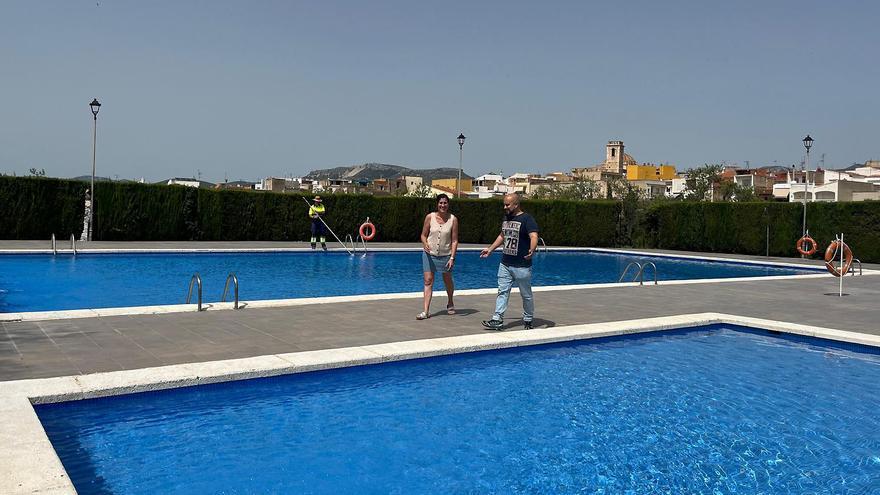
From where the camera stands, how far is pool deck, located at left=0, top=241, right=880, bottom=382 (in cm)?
655

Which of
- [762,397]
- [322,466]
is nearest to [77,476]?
[322,466]

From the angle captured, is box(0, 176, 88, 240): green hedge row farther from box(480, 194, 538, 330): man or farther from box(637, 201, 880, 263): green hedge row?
box(637, 201, 880, 263): green hedge row

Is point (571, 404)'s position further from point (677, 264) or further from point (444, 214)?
point (677, 264)

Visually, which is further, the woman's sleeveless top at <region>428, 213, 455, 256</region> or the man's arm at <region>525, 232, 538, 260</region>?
the woman's sleeveless top at <region>428, 213, 455, 256</region>

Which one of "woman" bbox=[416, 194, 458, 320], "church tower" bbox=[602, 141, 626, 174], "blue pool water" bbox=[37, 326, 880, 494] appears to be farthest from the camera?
"church tower" bbox=[602, 141, 626, 174]

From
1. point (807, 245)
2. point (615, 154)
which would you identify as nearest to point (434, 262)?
point (807, 245)

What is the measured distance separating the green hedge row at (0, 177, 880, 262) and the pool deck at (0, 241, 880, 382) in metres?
12.6

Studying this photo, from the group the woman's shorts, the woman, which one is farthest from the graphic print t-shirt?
the woman's shorts

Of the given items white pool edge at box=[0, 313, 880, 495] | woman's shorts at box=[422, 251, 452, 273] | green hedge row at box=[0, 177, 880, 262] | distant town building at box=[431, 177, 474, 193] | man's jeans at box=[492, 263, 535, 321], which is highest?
distant town building at box=[431, 177, 474, 193]

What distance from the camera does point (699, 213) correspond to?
28.8 metres

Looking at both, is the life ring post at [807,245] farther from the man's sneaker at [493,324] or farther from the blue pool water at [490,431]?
the man's sneaker at [493,324]

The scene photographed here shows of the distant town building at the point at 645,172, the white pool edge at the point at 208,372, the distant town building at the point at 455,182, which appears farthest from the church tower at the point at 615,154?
the white pool edge at the point at 208,372

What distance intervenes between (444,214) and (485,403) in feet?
11.8

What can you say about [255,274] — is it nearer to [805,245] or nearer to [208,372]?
[208,372]
